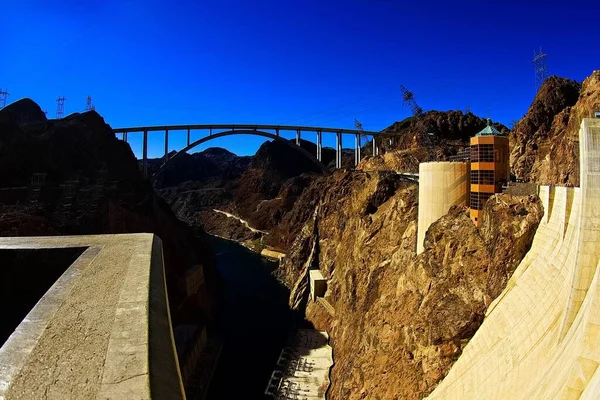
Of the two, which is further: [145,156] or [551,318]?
[145,156]

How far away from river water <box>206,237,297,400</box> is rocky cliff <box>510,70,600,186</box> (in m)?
34.3

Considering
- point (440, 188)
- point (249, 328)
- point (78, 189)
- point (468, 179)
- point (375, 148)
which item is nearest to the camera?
point (468, 179)

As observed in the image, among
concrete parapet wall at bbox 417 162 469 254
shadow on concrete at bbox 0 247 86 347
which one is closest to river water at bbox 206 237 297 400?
concrete parapet wall at bbox 417 162 469 254

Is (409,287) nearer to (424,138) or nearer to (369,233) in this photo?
(369,233)

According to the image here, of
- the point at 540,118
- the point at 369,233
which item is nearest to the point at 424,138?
the point at 540,118

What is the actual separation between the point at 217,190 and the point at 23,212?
133792 mm

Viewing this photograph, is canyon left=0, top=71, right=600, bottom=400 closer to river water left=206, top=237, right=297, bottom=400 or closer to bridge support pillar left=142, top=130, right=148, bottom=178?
river water left=206, top=237, right=297, bottom=400

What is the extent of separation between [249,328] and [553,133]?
45.5m

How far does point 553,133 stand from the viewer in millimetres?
42156

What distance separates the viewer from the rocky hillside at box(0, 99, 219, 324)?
30.3 meters

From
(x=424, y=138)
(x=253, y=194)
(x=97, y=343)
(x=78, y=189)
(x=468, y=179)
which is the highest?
(x=424, y=138)

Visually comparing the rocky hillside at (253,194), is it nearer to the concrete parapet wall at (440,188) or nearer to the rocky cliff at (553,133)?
the rocky cliff at (553,133)

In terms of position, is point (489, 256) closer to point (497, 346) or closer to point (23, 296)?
point (497, 346)

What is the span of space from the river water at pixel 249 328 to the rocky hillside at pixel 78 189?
5.95m
